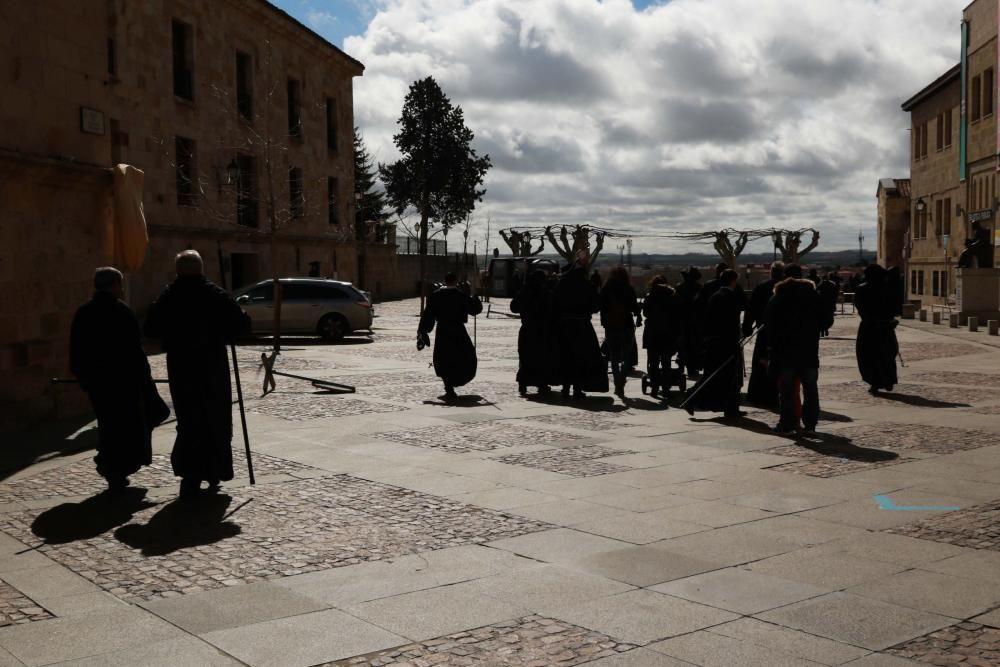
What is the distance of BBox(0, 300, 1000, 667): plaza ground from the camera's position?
4617 millimetres

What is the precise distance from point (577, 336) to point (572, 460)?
4.93 metres

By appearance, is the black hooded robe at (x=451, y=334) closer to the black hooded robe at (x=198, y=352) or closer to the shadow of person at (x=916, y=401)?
the shadow of person at (x=916, y=401)

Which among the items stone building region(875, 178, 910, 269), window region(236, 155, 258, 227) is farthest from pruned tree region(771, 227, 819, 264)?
window region(236, 155, 258, 227)

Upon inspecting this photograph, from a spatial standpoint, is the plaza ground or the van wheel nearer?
the plaza ground

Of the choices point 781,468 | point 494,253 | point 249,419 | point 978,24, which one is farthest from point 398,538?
point 494,253

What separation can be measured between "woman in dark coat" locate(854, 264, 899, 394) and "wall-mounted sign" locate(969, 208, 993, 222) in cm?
2232

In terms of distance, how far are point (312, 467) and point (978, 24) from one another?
3517 cm

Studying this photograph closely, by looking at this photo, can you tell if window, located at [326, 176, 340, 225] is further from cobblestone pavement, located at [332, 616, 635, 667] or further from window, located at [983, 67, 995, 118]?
cobblestone pavement, located at [332, 616, 635, 667]

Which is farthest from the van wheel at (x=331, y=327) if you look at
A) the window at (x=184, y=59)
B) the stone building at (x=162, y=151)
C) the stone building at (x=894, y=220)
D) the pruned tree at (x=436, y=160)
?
the pruned tree at (x=436, y=160)

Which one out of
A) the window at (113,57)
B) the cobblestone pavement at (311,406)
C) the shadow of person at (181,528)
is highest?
the window at (113,57)

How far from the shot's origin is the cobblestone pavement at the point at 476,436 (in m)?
10.1

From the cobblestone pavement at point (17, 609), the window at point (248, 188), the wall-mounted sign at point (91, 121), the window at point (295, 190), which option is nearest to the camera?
the cobblestone pavement at point (17, 609)

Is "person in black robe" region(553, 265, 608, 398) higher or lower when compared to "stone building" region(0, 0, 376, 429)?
lower

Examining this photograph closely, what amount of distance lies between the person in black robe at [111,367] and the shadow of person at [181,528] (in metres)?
0.75
